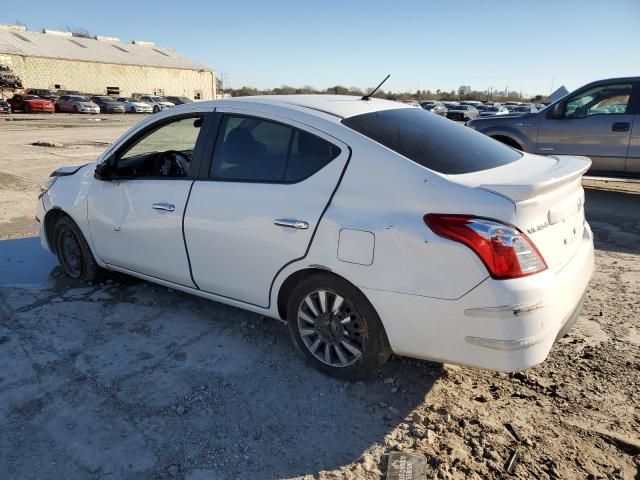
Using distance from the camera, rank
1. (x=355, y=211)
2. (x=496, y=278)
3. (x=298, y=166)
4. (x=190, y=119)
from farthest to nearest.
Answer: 1. (x=190, y=119)
2. (x=298, y=166)
3. (x=355, y=211)
4. (x=496, y=278)

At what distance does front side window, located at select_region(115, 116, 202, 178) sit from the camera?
3.98 metres

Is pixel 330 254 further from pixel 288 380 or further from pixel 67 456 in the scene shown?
pixel 67 456

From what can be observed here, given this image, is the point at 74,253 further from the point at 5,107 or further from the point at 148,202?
the point at 5,107

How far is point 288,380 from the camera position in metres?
3.06

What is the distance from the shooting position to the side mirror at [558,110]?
8656 millimetres

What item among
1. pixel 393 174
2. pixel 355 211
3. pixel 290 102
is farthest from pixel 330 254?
pixel 290 102

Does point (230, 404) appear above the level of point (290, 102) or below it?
below

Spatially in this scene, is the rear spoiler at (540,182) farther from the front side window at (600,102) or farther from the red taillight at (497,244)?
the front side window at (600,102)

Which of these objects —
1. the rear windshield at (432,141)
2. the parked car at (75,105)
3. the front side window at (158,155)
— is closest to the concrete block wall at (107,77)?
the parked car at (75,105)

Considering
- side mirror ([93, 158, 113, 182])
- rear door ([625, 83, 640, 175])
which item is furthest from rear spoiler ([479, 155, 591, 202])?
rear door ([625, 83, 640, 175])

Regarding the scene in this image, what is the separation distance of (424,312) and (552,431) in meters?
0.93

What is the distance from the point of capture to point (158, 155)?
4.32m

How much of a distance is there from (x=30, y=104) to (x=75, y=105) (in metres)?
2.99

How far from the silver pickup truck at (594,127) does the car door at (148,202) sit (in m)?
6.92
